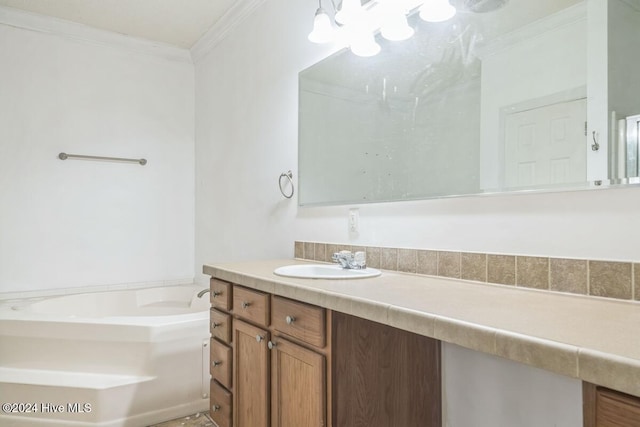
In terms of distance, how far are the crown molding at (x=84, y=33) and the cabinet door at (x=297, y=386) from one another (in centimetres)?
304

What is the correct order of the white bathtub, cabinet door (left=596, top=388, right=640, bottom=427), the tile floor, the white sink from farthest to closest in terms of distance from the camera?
the tile floor < the white bathtub < the white sink < cabinet door (left=596, top=388, right=640, bottom=427)

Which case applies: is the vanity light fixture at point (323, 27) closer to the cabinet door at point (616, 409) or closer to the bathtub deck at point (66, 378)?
the cabinet door at point (616, 409)

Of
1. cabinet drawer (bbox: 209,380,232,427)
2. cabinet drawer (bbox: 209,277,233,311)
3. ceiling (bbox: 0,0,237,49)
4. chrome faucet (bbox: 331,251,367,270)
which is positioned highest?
ceiling (bbox: 0,0,237,49)

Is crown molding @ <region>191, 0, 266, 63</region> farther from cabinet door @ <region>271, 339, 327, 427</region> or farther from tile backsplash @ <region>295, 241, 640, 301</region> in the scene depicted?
cabinet door @ <region>271, 339, 327, 427</region>

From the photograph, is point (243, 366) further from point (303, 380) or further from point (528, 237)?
point (528, 237)

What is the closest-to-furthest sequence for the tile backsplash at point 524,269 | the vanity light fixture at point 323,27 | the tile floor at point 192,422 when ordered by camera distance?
the tile backsplash at point 524,269, the vanity light fixture at point 323,27, the tile floor at point 192,422

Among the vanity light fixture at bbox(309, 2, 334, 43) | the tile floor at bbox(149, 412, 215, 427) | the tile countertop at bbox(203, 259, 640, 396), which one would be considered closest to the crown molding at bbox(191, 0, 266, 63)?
the vanity light fixture at bbox(309, 2, 334, 43)

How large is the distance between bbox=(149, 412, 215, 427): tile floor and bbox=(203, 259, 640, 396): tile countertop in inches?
49.6

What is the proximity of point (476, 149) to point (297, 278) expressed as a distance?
0.78 metres

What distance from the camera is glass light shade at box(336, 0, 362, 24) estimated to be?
1854mm

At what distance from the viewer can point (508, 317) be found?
2.91ft

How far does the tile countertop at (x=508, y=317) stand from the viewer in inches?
25.9

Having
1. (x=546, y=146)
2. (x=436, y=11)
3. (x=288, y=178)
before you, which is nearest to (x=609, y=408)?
(x=546, y=146)

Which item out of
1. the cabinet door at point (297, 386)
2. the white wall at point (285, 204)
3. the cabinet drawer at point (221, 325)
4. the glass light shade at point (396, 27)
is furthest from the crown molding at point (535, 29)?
the cabinet drawer at point (221, 325)
